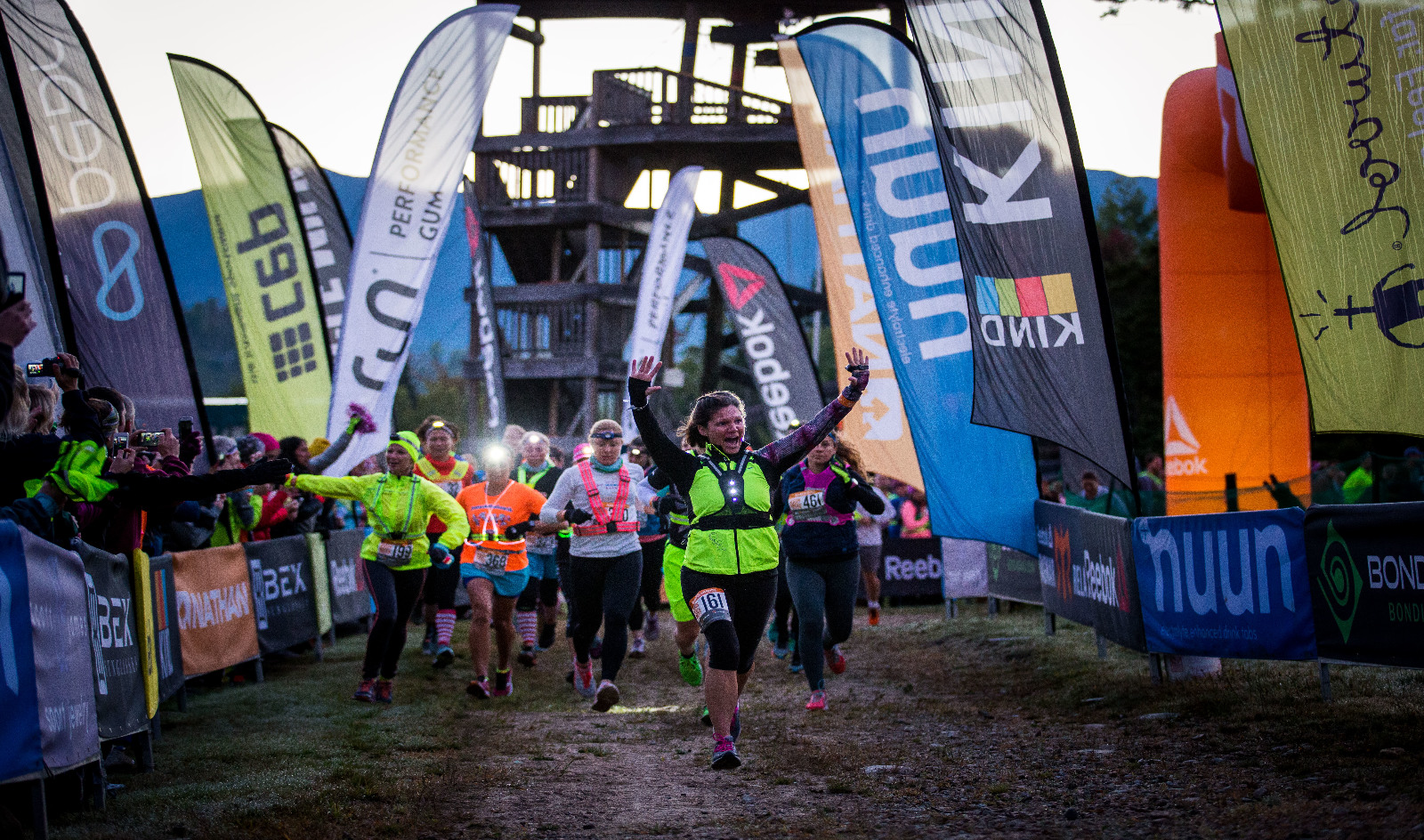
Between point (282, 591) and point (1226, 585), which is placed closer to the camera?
point (1226, 585)

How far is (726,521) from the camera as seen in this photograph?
6102 mm

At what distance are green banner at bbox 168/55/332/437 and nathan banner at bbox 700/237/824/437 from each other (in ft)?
24.6

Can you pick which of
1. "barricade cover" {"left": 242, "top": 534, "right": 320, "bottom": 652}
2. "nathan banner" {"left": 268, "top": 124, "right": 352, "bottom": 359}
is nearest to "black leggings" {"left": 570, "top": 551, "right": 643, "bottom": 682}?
"barricade cover" {"left": 242, "top": 534, "right": 320, "bottom": 652}

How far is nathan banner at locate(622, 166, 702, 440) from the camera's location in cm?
1912

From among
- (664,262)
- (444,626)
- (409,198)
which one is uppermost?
(409,198)

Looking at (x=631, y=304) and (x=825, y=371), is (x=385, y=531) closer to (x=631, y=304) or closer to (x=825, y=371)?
(x=631, y=304)

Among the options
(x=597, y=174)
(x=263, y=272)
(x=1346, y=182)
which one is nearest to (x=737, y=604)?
(x=1346, y=182)

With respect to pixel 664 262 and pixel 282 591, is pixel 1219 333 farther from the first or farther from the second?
pixel 282 591

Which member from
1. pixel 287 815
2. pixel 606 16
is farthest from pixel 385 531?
pixel 606 16

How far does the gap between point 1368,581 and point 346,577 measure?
10.8 meters

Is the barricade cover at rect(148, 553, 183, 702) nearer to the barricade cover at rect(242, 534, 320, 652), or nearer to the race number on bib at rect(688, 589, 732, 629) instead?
the barricade cover at rect(242, 534, 320, 652)

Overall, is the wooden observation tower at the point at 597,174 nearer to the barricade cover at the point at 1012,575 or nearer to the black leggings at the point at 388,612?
the barricade cover at the point at 1012,575

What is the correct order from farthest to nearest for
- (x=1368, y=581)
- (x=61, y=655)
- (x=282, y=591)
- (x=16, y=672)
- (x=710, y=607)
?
(x=282, y=591)
(x=1368, y=581)
(x=710, y=607)
(x=61, y=655)
(x=16, y=672)

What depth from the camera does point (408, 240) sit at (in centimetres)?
1248
